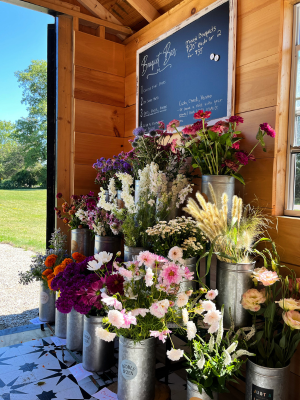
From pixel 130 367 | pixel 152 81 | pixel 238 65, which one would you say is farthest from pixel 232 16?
pixel 130 367

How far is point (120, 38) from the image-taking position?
8.78 feet

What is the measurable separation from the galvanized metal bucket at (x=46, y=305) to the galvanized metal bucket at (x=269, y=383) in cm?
150

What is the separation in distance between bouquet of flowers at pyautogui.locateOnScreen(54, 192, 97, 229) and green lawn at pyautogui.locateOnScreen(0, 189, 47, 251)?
0.72 feet

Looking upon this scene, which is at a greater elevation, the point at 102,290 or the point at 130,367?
the point at 102,290

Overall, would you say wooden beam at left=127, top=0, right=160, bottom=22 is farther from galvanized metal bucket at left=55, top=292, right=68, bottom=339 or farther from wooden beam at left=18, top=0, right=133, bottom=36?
galvanized metal bucket at left=55, top=292, right=68, bottom=339

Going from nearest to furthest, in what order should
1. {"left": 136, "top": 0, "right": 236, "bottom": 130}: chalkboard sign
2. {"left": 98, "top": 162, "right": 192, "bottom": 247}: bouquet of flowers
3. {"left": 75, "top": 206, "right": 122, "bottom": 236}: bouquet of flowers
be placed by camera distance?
{"left": 98, "top": 162, "right": 192, "bottom": 247}: bouquet of flowers
{"left": 136, "top": 0, "right": 236, "bottom": 130}: chalkboard sign
{"left": 75, "top": 206, "right": 122, "bottom": 236}: bouquet of flowers

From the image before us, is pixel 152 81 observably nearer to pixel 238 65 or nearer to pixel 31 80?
pixel 238 65

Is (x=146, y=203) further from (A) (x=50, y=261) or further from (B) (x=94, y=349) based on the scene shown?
(A) (x=50, y=261)

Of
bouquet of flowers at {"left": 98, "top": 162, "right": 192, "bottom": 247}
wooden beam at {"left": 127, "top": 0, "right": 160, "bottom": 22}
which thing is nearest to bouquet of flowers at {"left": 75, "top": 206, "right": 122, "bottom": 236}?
bouquet of flowers at {"left": 98, "top": 162, "right": 192, "bottom": 247}

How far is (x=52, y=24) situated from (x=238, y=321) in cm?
246

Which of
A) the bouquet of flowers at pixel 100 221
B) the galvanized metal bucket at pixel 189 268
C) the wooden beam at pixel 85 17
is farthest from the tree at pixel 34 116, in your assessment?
the galvanized metal bucket at pixel 189 268

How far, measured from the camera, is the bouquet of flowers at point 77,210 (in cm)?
203

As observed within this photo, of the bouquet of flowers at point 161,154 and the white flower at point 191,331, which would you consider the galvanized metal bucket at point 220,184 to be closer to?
the bouquet of flowers at point 161,154

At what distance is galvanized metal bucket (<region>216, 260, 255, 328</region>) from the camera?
3.95 ft
